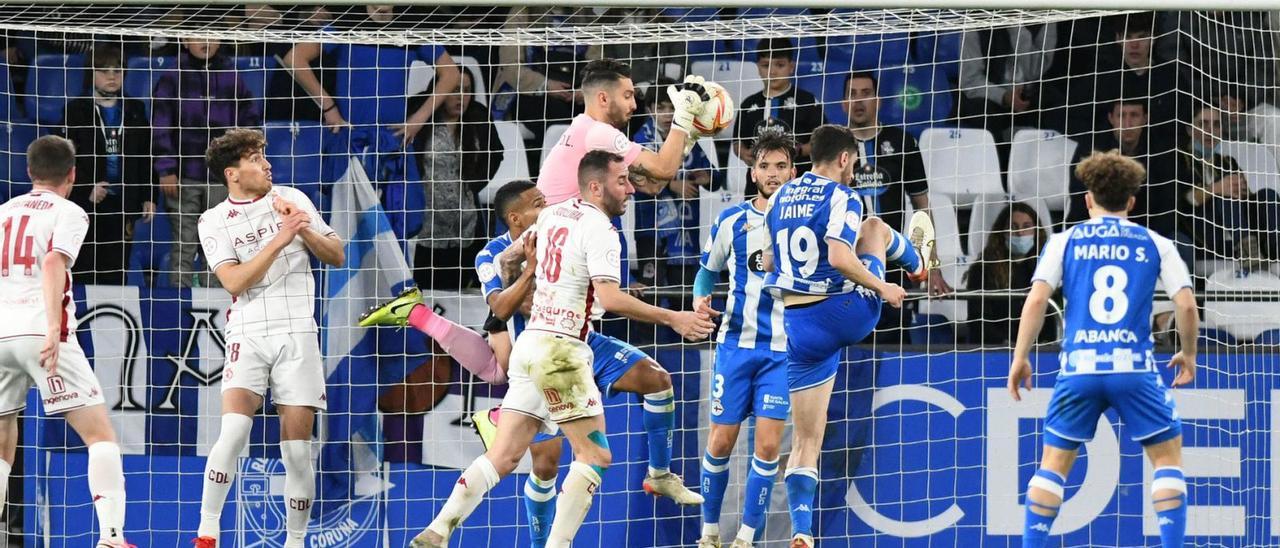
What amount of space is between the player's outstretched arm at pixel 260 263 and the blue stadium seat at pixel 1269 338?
5.09m

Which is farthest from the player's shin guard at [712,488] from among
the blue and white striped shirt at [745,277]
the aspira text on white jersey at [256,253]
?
the aspira text on white jersey at [256,253]

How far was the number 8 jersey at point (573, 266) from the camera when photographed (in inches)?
279

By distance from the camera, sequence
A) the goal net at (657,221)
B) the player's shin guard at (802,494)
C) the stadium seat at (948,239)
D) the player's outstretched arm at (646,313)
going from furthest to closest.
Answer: the stadium seat at (948,239) → the goal net at (657,221) → the player's shin guard at (802,494) → the player's outstretched arm at (646,313)

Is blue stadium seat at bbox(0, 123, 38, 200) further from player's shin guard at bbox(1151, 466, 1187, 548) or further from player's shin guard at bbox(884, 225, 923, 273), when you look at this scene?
player's shin guard at bbox(1151, 466, 1187, 548)

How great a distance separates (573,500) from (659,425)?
3.70 feet

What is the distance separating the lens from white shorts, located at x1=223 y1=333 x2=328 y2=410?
7.56 meters

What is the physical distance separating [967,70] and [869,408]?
2145 mm

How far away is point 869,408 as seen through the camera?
30.5 feet

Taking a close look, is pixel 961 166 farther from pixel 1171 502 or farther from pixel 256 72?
pixel 256 72

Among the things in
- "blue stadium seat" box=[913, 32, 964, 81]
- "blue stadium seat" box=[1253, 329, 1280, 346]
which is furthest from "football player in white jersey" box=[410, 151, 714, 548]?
"blue stadium seat" box=[1253, 329, 1280, 346]

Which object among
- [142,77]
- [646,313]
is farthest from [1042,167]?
[142,77]

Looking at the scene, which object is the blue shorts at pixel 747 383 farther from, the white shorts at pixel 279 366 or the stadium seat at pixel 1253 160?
the stadium seat at pixel 1253 160

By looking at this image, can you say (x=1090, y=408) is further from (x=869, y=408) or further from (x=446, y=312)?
(x=446, y=312)

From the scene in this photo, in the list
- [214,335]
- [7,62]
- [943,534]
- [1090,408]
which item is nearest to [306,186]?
[214,335]
